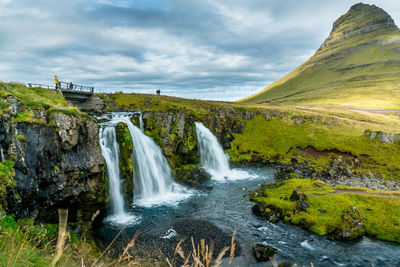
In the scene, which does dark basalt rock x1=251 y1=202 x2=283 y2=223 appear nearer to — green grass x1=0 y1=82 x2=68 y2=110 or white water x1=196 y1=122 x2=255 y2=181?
white water x1=196 y1=122 x2=255 y2=181

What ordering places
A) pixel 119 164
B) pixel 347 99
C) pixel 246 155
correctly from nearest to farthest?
pixel 119 164 → pixel 246 155 → pixel 347 99

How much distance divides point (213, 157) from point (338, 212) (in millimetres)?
24698

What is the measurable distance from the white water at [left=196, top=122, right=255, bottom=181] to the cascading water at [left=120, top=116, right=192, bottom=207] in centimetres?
945

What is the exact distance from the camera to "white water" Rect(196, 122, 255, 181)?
39000 mm

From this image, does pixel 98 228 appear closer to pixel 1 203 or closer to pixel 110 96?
pixel 1 203

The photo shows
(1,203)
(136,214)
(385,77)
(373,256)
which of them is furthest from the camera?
(385,77)

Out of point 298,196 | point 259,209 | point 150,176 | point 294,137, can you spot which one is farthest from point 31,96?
point 294,137

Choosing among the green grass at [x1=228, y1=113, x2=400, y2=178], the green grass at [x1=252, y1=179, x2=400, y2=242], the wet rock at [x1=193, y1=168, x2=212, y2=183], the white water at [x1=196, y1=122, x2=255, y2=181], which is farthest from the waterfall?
the green grass at [x1=228, y1=113, x2=400, y2=178]

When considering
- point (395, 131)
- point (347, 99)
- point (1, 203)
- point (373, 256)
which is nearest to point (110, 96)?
point (1, 203)

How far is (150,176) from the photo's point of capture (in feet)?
97.2

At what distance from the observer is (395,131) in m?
51.5

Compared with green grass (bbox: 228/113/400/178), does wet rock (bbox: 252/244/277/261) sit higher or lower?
lower

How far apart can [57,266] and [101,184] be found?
2015 cm

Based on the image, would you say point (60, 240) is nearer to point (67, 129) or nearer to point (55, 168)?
point (55, 168)
